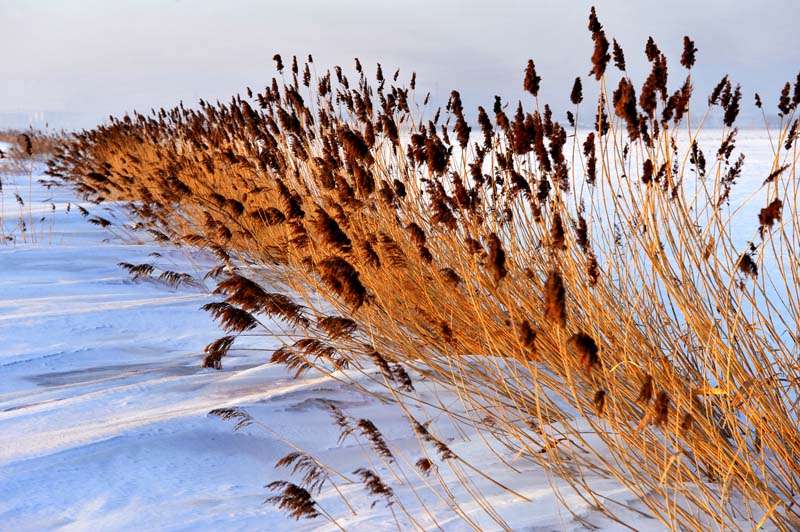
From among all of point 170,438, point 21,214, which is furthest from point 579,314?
point 21,214

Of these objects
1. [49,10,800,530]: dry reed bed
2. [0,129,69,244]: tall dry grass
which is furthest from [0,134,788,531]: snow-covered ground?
[0,129,69,244]: tall dry grass

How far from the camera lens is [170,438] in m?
1.82

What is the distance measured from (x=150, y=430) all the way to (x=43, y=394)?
1.82ft

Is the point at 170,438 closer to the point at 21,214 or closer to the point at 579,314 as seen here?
the point at 579,314

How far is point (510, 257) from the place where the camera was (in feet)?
7.89

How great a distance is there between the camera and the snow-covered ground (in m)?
1.51

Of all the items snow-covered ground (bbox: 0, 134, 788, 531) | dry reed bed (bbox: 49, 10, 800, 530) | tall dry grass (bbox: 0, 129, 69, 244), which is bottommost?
tall dry grass (bbox: 0, 129, 69, 244)

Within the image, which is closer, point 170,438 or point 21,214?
point 170,438

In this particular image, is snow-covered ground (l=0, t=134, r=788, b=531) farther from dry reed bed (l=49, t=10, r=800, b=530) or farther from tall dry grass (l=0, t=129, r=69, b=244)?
tall dry grass (l=0, t=129, r=69, b=244)

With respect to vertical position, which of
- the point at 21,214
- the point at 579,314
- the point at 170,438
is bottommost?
the point at 21,214

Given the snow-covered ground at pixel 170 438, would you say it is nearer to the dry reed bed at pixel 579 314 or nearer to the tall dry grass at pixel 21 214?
the dry reed bed at pixel 579 314

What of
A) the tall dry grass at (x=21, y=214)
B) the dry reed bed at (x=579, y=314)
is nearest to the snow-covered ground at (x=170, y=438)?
the dry reed bed at (x=579, y=314)

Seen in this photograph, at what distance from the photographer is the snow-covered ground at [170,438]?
1.51 meters

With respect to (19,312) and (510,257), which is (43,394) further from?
(510,257)
